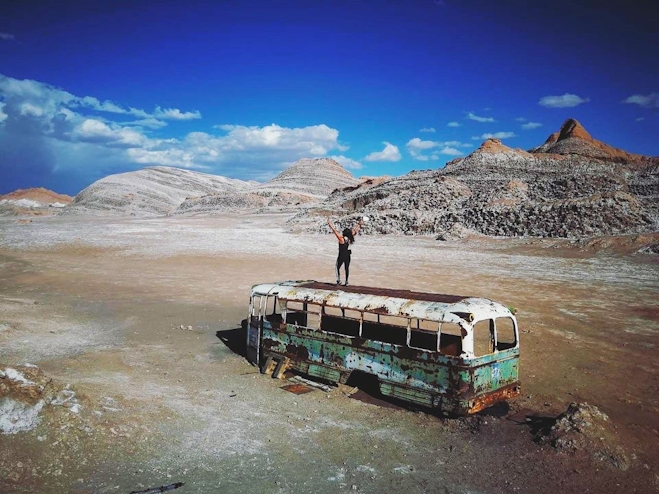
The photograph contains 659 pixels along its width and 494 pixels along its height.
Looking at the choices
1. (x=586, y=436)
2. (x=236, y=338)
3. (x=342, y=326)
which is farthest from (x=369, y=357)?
(x=236, y=338)

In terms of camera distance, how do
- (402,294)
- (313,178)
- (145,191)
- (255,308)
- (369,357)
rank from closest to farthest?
(369,357) → (402,294) → (255,308) → (145,191) → (313,178)

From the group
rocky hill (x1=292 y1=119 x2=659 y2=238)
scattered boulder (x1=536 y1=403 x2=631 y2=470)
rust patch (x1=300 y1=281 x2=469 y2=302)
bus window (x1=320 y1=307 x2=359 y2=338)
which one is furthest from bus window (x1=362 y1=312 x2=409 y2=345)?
rocky hill (x1=292 y1=119 x2=659 y2=238)

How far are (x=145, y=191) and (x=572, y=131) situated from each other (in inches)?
4025

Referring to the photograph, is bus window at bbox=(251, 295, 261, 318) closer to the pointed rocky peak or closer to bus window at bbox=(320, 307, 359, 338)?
bus window at bbox=(320, 307, 359, 338)

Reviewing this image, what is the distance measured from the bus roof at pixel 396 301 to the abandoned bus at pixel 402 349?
20 millimetres

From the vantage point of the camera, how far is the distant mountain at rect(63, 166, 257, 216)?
110238 mm

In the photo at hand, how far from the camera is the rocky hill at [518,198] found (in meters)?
40.7

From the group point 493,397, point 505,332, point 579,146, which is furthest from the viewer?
point 579,146

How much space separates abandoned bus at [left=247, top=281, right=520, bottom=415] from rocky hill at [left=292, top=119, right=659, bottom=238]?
3266 cm

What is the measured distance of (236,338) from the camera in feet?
47.9

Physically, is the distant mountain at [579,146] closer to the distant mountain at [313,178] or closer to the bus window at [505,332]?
the bus window at [505,332]

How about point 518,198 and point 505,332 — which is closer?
point 505,332

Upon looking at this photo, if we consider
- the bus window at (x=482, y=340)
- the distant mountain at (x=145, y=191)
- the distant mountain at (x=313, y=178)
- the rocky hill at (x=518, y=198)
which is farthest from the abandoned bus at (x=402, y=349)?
the distant mountain at (x=313, y=178)

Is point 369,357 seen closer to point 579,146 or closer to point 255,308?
point 255,308
